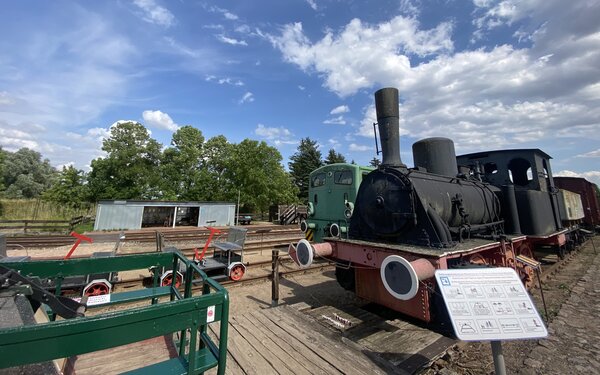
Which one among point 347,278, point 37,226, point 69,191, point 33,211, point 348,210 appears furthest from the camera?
point 69,191

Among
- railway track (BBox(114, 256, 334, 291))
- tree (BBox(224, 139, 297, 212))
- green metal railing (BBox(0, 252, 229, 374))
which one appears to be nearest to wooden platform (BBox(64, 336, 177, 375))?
green metal railing (BBox(0, 252, 229, 374))

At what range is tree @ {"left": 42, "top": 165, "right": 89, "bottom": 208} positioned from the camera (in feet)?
95.0

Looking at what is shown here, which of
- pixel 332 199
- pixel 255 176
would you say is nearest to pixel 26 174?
pixel 255 176

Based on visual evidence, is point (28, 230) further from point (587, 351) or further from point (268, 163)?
point (587, 351)

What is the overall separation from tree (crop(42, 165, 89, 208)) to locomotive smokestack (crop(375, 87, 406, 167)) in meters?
34.0

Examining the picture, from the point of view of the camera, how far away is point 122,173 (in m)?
29.4

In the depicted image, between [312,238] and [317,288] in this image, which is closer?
[317,288]

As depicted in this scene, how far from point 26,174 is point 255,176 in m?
44.2

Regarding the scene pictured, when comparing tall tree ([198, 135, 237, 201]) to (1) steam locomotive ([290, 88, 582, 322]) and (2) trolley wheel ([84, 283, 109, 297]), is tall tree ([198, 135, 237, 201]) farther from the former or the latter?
(1) steam locomotive ([290, 88, 582, 322])

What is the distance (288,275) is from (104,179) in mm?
30235

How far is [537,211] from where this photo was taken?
22.0 feet

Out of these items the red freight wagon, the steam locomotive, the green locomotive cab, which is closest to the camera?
the steam locomotive

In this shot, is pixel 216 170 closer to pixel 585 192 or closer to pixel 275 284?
pixel 275 284

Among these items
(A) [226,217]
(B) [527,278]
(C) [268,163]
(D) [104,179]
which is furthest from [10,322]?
(D) [104,179]
